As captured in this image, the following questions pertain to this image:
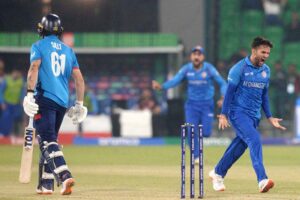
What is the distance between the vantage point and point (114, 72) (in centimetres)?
2741

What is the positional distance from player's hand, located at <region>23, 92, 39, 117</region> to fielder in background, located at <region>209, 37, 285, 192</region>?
2.15m

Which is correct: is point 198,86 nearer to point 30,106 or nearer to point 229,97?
point 229,97

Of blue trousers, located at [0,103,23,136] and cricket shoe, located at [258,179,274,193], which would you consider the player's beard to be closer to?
cricket shoe, located at [258,179,274,193]

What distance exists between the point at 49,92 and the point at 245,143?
2426 mm

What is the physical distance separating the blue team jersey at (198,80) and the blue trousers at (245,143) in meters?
5.50

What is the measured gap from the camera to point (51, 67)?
1042 cm

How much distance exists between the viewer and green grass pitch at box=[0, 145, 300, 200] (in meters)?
10.7

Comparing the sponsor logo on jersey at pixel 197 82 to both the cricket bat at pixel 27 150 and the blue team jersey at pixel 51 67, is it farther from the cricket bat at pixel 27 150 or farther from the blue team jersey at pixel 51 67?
the cricket bat at pixel 27 150

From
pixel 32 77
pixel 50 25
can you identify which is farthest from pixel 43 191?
pixel 50 25

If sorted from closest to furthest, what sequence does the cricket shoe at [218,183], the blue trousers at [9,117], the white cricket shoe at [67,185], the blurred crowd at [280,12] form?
1. the white cricket shoe at [67,185]
2. the cricket shoe at [218,183]
3. the blue trousers at [9,117]
4. the blurred crowd at [280,12]

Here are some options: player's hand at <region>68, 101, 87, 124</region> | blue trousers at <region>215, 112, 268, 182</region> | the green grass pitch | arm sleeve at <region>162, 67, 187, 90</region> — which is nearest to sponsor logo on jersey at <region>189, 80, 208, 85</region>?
arm sleeve at <region>162, 67, 187, 90</region>

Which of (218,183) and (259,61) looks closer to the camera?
(259,61)

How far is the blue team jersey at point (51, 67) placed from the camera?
10.4 metres

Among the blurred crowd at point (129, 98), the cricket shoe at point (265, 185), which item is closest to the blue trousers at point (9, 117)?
the blurred crowd at point (129, 98)
